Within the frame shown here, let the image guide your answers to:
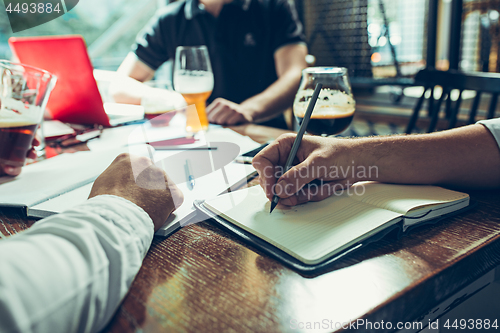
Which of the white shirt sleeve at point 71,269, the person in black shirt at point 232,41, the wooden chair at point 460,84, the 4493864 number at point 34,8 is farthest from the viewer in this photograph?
the person in black shirt at point 232,41

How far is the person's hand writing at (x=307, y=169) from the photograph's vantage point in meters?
0.49

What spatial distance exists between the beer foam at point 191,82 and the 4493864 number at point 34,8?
476 mm

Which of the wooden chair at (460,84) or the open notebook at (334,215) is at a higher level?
the wooden chair at (460,84)

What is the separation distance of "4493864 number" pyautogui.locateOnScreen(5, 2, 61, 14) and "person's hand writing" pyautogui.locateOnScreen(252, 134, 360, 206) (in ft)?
3.29

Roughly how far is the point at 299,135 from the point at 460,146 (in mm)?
308

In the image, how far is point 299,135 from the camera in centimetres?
54

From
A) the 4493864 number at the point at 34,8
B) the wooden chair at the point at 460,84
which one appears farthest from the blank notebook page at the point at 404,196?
the 4493864 number at the point at 34,8

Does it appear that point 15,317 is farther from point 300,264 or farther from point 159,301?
point 300,264

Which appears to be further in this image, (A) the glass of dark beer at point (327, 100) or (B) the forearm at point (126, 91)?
(B) the forearm at point (126, 91)

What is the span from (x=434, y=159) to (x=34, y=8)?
1.69 meters

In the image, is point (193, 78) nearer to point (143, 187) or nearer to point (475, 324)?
point (143, 187)

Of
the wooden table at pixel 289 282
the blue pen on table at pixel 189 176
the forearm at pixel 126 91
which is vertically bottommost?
the wooden table at pixel 289 282

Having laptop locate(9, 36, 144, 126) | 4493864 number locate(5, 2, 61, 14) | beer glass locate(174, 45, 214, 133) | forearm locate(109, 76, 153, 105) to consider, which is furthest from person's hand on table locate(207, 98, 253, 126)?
4493864 number locate(5, 2, 61, 14)

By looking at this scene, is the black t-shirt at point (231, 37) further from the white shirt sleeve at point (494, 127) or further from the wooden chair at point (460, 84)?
the white shirt sleeve at point (494, 127)
